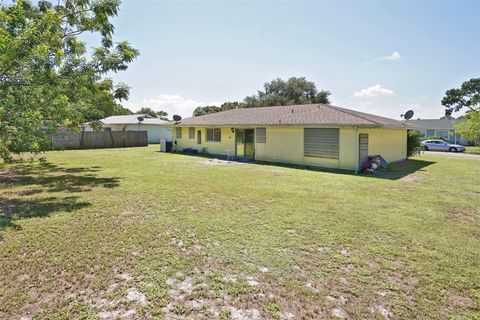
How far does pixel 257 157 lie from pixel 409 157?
38.2 ft

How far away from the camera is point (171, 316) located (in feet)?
9.17

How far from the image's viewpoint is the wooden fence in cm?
2319

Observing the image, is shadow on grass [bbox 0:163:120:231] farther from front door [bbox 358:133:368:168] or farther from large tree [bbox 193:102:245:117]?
large tree [bbox 193:102:245:117]

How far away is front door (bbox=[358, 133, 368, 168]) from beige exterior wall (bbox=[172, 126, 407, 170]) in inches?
10.2

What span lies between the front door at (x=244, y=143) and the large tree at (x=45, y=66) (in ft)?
25.7

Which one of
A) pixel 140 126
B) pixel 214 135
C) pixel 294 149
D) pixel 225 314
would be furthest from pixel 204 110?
pixel 225 314

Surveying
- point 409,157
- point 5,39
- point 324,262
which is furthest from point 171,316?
point 409,157

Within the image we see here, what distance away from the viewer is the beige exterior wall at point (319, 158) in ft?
41.4

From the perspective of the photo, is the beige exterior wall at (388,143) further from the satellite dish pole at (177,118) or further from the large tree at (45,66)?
the satellite dish pole at (177,118)

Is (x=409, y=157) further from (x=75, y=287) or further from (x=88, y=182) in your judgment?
(x=75, y=287)

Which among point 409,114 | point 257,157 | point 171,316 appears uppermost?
point 409,114

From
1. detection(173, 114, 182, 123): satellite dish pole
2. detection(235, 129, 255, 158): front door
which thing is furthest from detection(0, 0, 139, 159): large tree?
detection(173, 114, 182, 123): satellite dish pole

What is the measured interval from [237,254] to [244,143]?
13.8 m

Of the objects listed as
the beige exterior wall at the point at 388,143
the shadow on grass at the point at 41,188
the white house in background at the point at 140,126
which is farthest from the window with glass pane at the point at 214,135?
the white house in background at the point at 140,126
